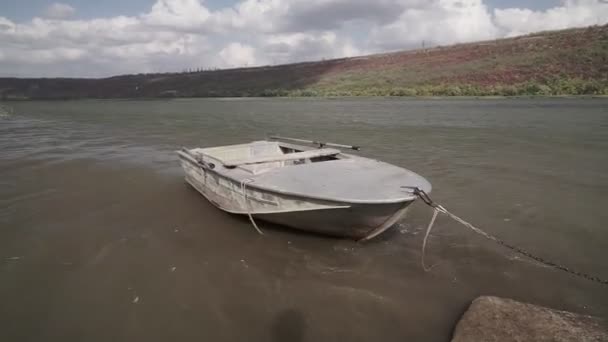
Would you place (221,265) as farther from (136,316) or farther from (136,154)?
(136,154)

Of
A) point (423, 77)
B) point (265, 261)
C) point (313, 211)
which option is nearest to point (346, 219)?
point (313, 211)

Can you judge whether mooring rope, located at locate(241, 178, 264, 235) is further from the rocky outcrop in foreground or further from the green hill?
the green hill

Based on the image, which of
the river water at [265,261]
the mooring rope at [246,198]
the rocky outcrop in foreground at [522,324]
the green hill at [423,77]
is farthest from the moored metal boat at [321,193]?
the green hill at [423,77]

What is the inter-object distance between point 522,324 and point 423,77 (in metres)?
48.8

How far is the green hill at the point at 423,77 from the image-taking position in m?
36.6

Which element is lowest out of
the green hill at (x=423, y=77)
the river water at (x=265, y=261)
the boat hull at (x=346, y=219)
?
the river water at (x=265, y=261)

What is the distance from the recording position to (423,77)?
47.8 metres

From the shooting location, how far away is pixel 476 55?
5106 cm

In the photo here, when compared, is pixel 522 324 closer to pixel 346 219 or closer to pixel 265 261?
pixel 346 219

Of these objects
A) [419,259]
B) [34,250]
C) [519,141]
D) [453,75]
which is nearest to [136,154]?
[34,250]

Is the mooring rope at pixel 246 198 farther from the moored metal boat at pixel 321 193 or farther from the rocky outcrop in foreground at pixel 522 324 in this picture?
the rocky outcrop in foreground at pixel 522 324

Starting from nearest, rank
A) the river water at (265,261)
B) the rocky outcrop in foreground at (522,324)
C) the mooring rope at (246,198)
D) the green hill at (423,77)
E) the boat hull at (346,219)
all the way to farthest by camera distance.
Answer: the rocky outcrop in foreground at (522,324)
the river water at (265,261)
the boat hull at (346,219)
the mooring rope at (246,198)
the green hill at (423,77)

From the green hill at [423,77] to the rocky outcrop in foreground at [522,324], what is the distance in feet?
117

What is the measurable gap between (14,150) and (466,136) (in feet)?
56.8
